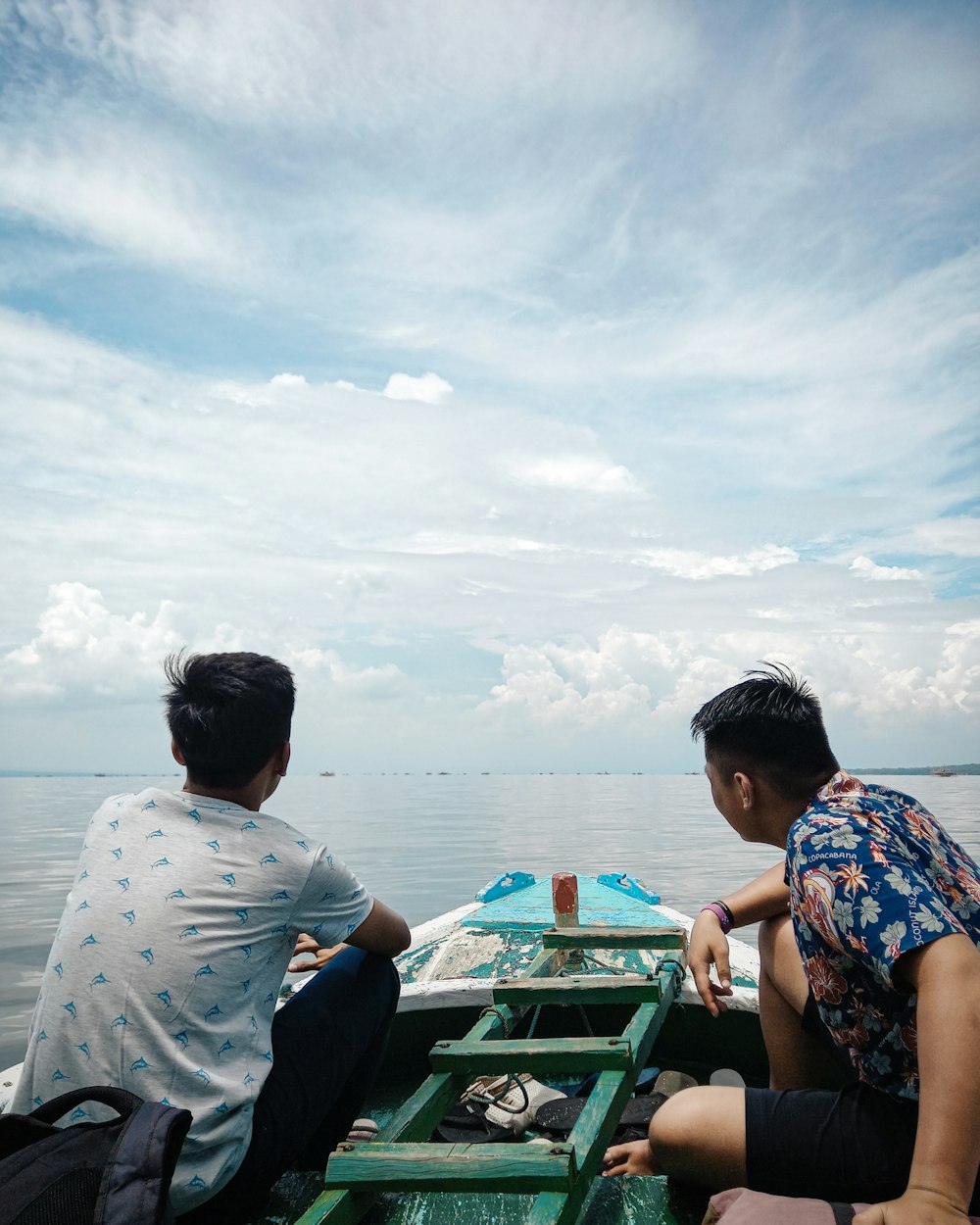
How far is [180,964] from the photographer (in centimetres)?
190

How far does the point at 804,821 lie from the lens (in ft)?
5.72

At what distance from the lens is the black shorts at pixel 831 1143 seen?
177 centimetres

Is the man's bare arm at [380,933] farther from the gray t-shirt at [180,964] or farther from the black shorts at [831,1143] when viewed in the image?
the black shorts at [831,1143]

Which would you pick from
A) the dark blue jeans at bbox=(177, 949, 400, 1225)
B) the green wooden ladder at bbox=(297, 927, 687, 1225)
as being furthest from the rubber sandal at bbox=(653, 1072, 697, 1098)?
the dark blue jeans at bbox=(177, 949, 400, 1225)

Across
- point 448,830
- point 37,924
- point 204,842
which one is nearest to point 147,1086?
point 204,842

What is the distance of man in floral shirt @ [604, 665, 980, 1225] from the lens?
141 cm

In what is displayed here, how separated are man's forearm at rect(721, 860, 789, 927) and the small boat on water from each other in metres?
0.49

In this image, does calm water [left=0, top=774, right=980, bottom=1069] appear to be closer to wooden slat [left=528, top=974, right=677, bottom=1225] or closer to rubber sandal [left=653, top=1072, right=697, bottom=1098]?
rubber sandal [left=653, top=1072, right=697, bottom=1098]

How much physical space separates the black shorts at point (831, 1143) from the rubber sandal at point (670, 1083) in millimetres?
1373

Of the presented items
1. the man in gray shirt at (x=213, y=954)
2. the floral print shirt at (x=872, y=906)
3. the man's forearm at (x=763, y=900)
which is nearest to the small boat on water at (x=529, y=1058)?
the man in gray shirt at (x=213, y=954)

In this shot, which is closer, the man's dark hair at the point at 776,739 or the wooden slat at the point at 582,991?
the man's dark hair at the point at 776,739

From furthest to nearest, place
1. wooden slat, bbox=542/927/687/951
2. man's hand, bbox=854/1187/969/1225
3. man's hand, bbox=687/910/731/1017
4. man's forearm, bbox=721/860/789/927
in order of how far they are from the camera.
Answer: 1. wooden slat, bbox=542/927/687/951
2. man's hand, bbox=687/910/731/1017
3. man's forearm, bbox=721/860/789/927
4. man's hand, bbox=854/1187/969/1225

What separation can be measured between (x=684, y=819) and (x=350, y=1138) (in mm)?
28984

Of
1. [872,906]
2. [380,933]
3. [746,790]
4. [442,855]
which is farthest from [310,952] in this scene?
[442,855]
